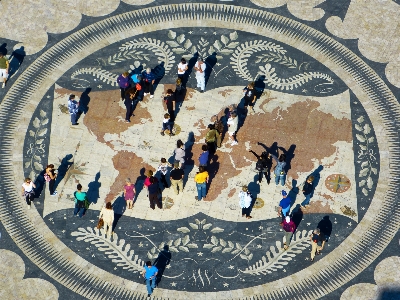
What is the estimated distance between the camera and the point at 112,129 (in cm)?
4291

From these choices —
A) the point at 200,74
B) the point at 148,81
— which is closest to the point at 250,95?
the point at 200,74

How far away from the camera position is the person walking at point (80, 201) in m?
38.6

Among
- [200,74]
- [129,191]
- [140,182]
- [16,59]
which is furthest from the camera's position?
[16,59]

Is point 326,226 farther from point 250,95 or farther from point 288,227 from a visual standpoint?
point 250,95

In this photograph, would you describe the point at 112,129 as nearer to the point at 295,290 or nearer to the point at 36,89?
the point at 36,89

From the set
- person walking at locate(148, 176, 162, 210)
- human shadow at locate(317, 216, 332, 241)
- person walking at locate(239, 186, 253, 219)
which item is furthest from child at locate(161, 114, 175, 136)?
human shadow at locate(317, 216, 332, 241)

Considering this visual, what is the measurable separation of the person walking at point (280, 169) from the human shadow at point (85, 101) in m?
10.1

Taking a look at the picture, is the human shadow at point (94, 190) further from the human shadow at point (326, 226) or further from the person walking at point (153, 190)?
the human shadow at point (326, 226)

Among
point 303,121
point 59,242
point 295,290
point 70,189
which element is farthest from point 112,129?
point 295,290

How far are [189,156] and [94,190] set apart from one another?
16.3 ft

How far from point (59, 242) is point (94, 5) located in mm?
15276

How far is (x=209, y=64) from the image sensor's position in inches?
1790

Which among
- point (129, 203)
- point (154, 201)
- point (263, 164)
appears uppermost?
point (263, 164)

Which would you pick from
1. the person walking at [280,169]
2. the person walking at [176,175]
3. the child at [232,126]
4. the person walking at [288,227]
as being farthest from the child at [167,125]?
the person walking at [288,227]
